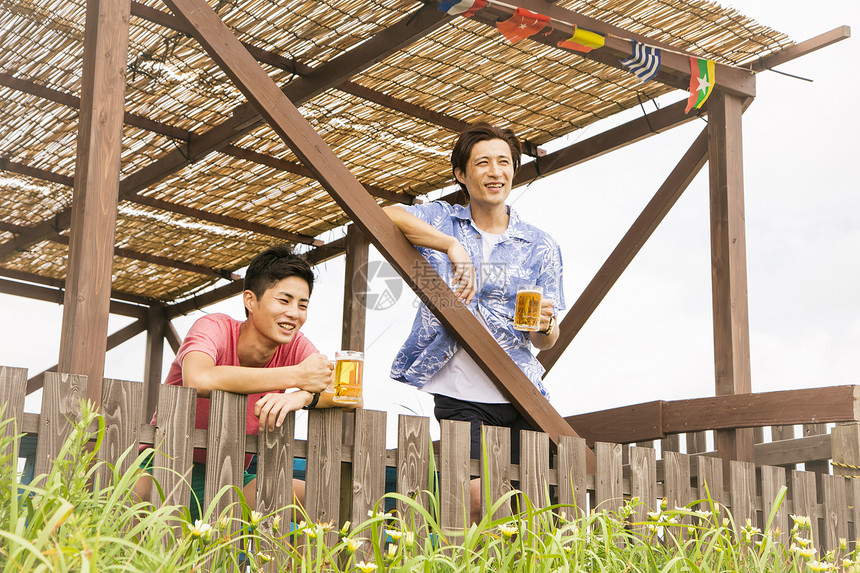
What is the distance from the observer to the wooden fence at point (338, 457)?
2080mm

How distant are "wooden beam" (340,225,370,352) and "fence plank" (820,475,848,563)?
3026 mm

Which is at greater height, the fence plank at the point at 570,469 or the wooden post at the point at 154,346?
the wooden post at the point at 154,346

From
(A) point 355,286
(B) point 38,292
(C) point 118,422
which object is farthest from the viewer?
(B) point 38,292

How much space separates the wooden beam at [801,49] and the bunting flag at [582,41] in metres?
0.91

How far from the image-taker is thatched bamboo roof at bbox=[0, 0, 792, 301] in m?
3.82

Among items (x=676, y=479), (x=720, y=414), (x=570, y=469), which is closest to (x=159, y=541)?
(x=570, y=469)

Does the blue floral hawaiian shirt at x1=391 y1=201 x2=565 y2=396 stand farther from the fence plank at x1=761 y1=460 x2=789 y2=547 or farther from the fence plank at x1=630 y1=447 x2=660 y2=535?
the fence plank at x1=761 y1=460 x2=789 y2=547

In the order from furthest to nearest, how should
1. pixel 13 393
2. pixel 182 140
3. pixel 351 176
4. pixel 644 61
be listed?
pixel 182 140
pixel 644 61
pixel 351 176
pixel 13 393

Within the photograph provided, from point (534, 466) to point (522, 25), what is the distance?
1.70 metres

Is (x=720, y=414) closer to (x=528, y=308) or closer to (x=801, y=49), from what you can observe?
(x=528, y=308)

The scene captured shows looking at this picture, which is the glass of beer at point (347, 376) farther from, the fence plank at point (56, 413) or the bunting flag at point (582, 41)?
the bunting flag at point (582, 41)

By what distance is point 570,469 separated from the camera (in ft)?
9.64

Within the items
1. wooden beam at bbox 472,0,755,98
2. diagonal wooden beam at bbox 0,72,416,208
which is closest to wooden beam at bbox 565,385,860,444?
wooden beam at bbox 472,0,755,98

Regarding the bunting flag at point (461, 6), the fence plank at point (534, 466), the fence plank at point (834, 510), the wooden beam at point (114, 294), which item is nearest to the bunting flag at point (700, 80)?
the bunting flag at point (461, 6)
